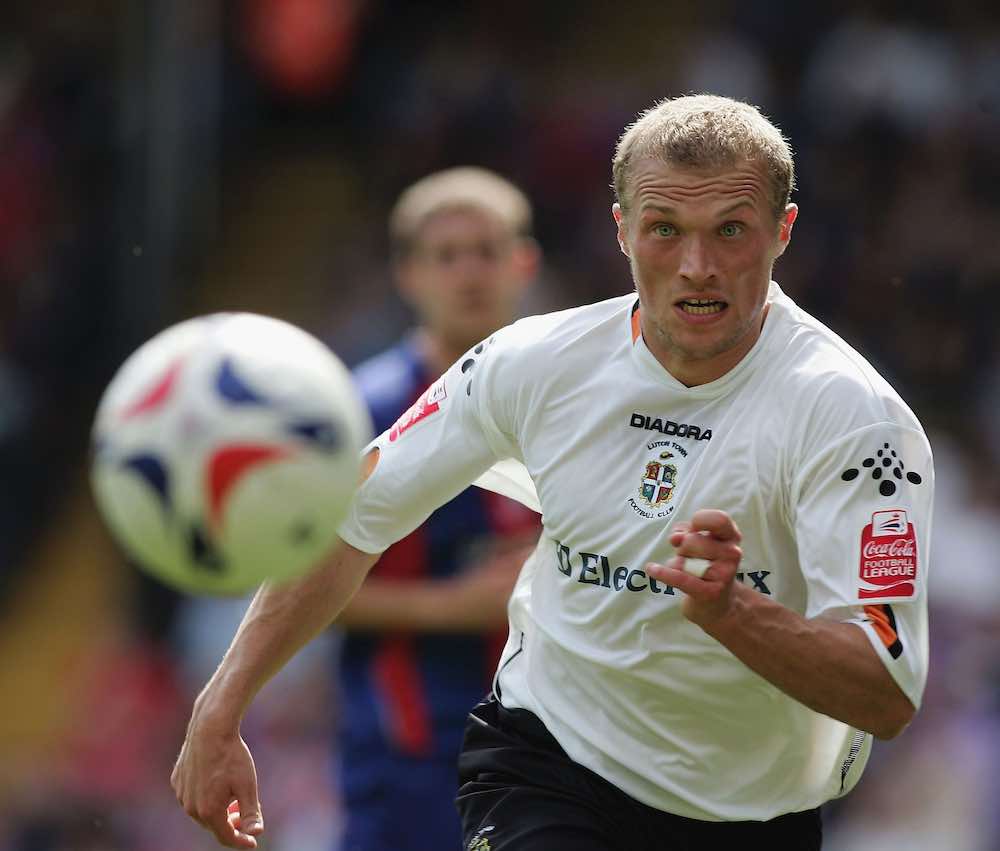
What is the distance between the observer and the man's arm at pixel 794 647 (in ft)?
11.3

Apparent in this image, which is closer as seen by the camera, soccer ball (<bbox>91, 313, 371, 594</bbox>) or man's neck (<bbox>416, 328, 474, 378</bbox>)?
soccer ball (<bbox>91, 313, 371, 594</bbox>)

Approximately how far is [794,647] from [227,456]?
3.90ft

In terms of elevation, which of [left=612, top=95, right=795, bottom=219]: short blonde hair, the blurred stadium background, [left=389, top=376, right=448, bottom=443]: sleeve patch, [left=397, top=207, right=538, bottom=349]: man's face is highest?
[left=612, top=95, right=795, bottom=219]: short blonde hair

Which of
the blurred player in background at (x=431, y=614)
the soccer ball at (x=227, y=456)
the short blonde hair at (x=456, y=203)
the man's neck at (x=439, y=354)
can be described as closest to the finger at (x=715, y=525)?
the soccer ball at (x=227, y=456)

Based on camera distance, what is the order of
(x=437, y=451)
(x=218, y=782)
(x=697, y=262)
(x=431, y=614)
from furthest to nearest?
1. (x=431, y=614)
2. (x=437, y=451)
3. (x=218, y=782)
4. (x=697, y=262)

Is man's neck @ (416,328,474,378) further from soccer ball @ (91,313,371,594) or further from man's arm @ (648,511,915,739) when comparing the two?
man's arm @ (648,511,915,739)

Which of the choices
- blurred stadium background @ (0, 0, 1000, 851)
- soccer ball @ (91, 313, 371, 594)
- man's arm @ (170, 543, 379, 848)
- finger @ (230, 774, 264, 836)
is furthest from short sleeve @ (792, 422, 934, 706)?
blurred stadium background @ (0, 0, 1000, 851)

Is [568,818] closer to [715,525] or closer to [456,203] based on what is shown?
[715,525]

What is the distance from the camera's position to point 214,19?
12633 mm

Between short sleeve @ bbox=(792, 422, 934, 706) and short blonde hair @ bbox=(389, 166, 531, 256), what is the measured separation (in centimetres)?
310

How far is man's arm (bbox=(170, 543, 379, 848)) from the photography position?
4.11m

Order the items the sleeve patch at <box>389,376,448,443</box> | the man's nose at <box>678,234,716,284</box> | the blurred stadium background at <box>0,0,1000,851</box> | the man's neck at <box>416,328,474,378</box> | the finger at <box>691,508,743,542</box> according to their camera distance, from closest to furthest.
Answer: the finger at <box>691,508,743,542</box> < the man's nose at <box>678,234,716,284</box> < the sleeve patch at <box>389,376,448,443</box> < the man's neck at <box>416,328,474,378</box> < the blurred stadium background at <box>0,0,1000,851</box>

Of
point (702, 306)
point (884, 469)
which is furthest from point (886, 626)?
point (702, 306)

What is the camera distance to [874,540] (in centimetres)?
357
